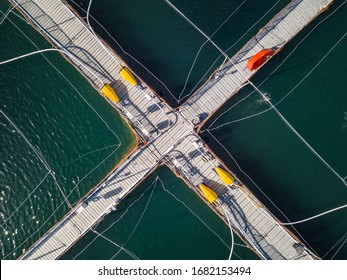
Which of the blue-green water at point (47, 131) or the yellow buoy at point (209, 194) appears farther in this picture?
the blue-green water at point (47, 131)

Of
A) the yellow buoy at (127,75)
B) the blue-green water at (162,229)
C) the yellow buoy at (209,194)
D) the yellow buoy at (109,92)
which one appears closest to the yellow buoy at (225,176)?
the yellow buoy at (209,194)

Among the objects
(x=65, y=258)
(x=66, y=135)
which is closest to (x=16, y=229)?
(x=65, y=258)

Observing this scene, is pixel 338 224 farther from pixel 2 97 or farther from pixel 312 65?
pixel 2 97

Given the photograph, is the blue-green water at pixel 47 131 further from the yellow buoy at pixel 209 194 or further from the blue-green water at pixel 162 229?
the yellow buoy at pixel 209 194

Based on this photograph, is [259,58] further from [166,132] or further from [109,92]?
[109,92]

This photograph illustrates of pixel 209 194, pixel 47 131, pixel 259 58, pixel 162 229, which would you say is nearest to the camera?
pixel 209 194

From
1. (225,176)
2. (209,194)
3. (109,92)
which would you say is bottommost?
(209,194)

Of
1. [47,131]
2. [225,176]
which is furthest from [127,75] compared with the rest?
[225,176]

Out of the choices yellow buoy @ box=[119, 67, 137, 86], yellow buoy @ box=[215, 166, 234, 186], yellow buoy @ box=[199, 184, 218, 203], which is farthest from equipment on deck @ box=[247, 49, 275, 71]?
yellow buoy @ box=[199, 184, 218, 203]
